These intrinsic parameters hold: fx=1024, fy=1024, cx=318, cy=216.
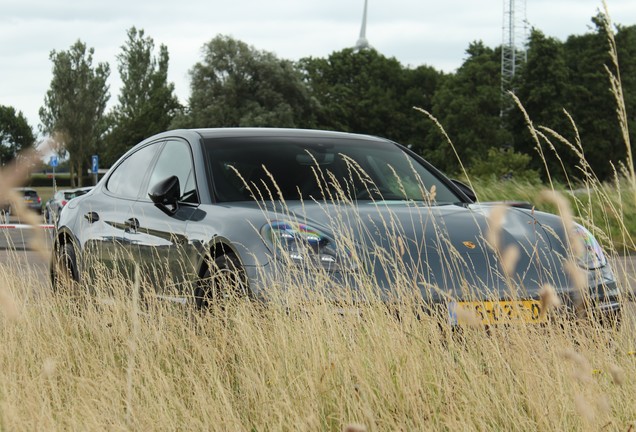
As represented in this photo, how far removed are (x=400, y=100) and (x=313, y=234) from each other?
72759mm

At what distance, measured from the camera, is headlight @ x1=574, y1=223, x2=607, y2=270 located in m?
5.30

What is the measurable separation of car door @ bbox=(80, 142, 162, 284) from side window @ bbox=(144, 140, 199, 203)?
0.15m

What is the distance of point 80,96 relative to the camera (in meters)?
69.8

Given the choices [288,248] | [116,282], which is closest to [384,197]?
[288,248]

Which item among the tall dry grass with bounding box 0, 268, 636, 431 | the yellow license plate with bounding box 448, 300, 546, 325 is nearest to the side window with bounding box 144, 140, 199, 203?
the tall dry grass with bounding box 0, 268, 636, 431

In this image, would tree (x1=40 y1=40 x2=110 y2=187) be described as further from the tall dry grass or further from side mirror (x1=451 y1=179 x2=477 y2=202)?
the tall dry grass

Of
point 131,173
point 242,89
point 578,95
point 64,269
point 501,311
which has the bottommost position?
point 64,269

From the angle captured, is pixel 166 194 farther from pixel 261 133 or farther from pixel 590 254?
pixel 590 254

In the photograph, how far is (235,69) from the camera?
67188 mm

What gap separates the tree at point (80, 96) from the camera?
68625 mm

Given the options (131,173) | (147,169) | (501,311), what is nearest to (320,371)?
(501,311)

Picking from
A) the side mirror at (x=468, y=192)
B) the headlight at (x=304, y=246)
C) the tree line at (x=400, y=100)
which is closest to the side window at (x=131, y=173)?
the headlight at (x=304, y=246)

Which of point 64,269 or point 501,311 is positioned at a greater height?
point 501,311

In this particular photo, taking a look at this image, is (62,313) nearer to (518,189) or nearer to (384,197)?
(384,197)
